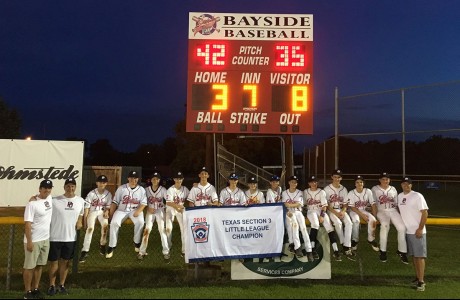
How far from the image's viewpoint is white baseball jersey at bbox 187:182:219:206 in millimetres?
7902

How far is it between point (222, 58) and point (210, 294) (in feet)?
20.3

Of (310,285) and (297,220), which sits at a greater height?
(297,220)

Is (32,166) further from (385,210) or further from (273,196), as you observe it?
(385,210)

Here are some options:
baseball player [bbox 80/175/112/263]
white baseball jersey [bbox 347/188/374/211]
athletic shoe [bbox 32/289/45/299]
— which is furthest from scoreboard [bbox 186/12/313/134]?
athletic shoe [bbox 32/289/45/299]

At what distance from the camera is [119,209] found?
7.78 meters

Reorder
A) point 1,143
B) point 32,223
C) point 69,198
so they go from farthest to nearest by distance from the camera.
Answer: point 1,143
point 69,198
point 32,223

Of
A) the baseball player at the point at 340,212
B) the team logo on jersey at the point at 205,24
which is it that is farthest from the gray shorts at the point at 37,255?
the team logo on jersey at the point at 205,24

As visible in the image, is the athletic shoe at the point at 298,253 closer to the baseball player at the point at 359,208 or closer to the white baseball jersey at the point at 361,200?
the baseball player at the point at 359,208

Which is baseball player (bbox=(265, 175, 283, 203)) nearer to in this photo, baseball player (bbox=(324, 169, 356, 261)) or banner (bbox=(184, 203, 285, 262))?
banner (bbox=(184, 203, 285, 262))

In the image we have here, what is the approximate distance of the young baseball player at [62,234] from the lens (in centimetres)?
593

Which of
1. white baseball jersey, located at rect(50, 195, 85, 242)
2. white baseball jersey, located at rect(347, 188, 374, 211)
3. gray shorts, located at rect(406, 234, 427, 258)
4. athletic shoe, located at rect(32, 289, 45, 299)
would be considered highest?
white baseball jersey, located at rect(347, 188, 374, 211)

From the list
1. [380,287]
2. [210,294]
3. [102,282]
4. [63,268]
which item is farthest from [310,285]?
[63,268]

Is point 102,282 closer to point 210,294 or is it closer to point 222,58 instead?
point 210,294

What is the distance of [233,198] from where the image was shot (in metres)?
7.71
